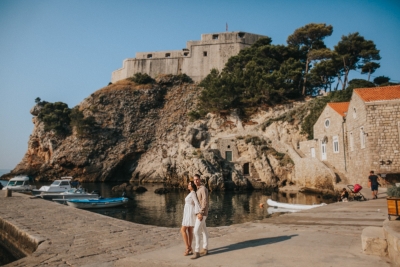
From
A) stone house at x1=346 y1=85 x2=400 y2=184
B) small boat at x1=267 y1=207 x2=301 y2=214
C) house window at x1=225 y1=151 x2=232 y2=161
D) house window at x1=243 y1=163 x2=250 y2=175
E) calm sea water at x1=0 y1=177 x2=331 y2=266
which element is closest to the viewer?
calm sea water at x1=0 y1=177 x2=331 y2=266

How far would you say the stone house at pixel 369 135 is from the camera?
18.7 meters

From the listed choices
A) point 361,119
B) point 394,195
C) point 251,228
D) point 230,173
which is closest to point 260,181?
point 230,173

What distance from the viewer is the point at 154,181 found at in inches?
1885

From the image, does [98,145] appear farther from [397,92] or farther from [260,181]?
[397,92]

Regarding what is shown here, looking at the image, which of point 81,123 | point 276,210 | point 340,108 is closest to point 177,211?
point 276,210

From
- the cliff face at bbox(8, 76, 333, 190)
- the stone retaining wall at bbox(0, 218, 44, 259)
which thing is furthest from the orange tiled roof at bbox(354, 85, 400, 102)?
the stone retaining wall at bbox(0, 218, 44, 259)

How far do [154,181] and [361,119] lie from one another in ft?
113

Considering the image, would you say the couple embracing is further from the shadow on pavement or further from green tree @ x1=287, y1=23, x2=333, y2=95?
green tree @ x1=287, y1=23, x2=333, y2=95

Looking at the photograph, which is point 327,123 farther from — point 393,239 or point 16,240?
point 16,240

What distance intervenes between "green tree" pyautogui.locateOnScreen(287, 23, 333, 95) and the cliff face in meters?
9.89

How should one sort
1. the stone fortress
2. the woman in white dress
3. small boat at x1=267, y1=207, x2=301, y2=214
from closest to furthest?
the woman in white dress
small boat at x1=267, y1=207, x2=301, y2=214
the stone fortress

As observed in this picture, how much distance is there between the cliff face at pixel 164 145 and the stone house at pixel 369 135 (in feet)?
21.6

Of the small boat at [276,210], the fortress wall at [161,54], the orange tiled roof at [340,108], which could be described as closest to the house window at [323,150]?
the orange tiled roof at [340,108]

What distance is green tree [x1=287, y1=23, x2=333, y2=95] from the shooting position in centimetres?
4653
